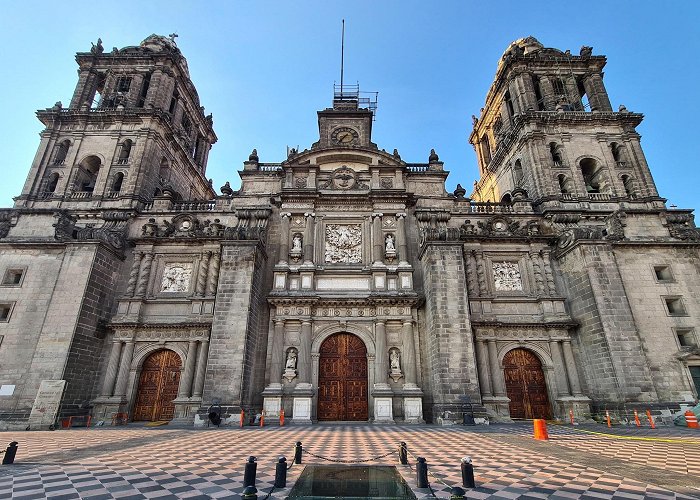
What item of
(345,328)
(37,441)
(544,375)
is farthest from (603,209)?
(37,441)

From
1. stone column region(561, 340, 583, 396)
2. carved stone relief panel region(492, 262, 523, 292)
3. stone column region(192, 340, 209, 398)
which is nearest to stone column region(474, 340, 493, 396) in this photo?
carved stone relief panel region(492, 262, 523, 292)

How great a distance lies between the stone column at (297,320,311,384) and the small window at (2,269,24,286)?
16.8 m

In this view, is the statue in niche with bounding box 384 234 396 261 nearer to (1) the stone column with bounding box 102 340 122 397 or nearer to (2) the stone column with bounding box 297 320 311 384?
(2) the stone column with bounding box 297 320 311 384

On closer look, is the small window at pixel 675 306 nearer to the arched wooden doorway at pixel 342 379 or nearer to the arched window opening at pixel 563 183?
the arched window opening at pixel 563 183

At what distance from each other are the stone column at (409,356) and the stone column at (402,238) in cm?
403

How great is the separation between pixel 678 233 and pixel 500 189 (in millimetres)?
13353

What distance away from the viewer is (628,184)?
26938 mm

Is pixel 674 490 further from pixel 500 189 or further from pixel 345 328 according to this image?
pixel 500 189

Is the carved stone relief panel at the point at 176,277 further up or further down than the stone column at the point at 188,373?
further up

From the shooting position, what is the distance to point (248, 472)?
19.6 feet

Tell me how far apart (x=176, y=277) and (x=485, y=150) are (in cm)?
3361

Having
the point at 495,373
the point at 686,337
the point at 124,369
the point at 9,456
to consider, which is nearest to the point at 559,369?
the point at 495,373

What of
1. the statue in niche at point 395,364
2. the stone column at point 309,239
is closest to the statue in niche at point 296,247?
the stone column at point 309,239

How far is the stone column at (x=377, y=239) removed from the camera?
22312 millimetres
